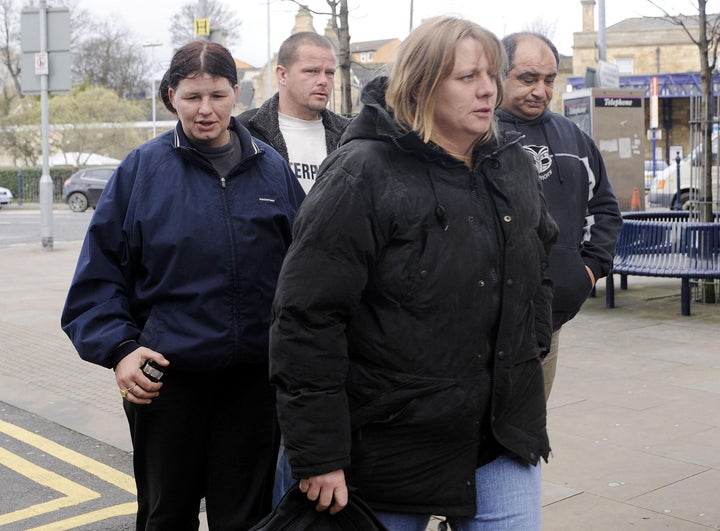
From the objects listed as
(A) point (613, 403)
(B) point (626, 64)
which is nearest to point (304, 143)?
(A) point (613, 403)

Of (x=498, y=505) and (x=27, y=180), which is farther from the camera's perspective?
(x=27, y=180)

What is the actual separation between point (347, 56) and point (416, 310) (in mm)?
7948

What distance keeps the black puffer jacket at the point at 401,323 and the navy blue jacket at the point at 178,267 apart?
723 mm

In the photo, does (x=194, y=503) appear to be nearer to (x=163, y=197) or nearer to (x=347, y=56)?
(x=163, y=197)

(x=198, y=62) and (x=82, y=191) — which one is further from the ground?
(x=198, y=62)

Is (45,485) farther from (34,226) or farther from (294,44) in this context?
(34,226)

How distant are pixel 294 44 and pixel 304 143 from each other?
0.43 metres

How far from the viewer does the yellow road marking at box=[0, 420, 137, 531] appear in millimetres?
4613

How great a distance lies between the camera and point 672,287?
11.6m

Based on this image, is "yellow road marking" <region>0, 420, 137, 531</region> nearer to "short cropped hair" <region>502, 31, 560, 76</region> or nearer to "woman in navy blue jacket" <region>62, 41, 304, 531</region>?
"woman in navy blue jacket" <region>62, 41, 304, 531</region>

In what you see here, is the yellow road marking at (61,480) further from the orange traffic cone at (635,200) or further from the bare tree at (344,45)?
the orange traffic cone at (635,200)

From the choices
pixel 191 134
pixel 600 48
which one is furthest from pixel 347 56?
pixel 600 48

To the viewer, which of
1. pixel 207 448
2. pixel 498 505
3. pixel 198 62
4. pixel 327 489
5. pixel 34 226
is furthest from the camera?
pixel 34 226

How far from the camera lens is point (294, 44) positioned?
4270 millimetres
